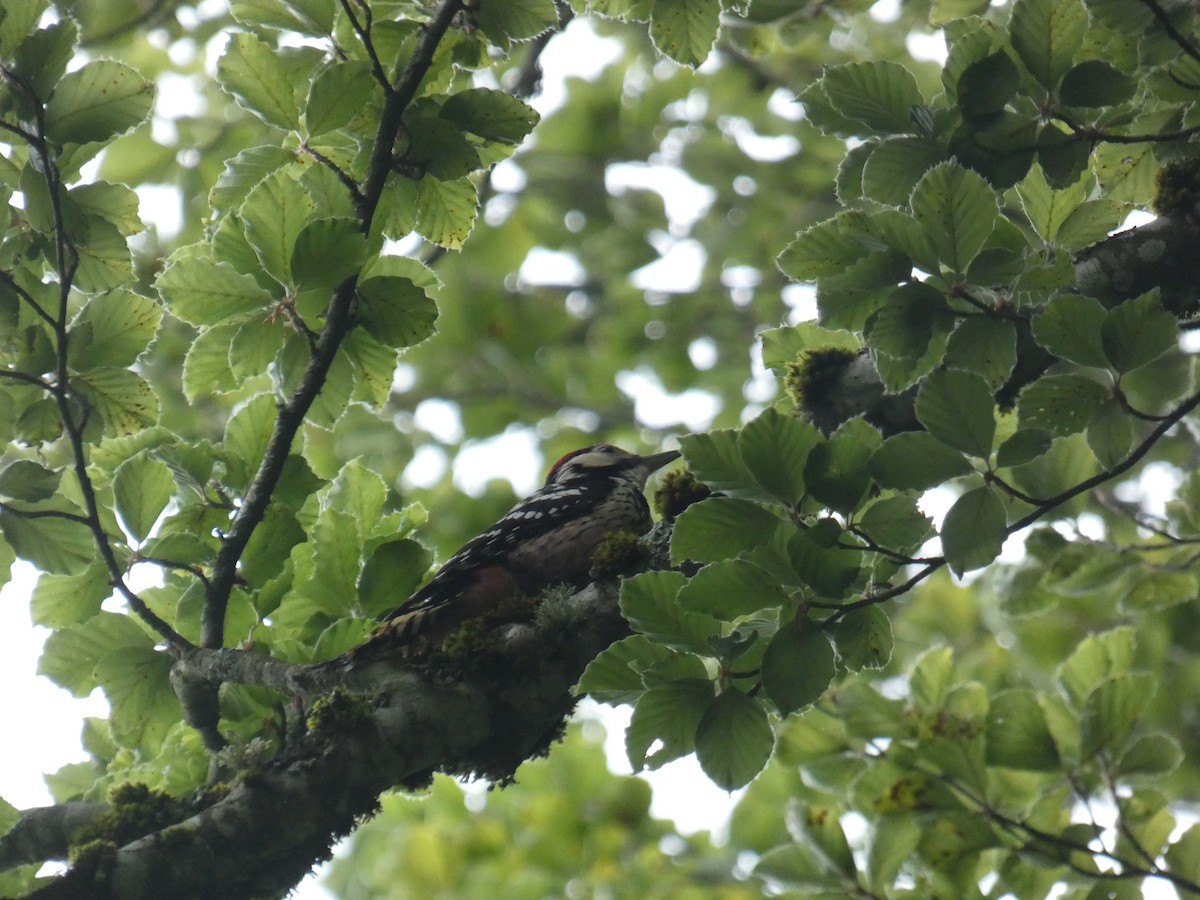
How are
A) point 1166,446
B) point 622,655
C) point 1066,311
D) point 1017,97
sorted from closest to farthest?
point 1066,311 < point 622,655 < point 1017,97 < point 1166,446

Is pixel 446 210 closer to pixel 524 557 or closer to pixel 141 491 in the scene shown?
pixel 141 491

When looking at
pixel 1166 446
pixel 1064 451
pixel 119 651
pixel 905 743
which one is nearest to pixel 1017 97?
pixel 1064 451

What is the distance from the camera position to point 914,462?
1.84 metres

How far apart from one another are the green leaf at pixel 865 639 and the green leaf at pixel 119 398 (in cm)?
159

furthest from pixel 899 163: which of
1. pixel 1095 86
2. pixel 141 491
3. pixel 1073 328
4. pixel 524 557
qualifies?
pixel 141 491

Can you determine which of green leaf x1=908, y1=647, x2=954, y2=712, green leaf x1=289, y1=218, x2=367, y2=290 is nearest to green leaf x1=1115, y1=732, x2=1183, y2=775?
green leaf x1=908, y1=647, x2=954, y2=712

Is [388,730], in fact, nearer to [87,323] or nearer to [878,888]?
[87,323]

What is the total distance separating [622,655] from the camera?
2.04 m

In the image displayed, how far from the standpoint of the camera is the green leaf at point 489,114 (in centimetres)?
228

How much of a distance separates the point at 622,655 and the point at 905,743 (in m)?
1.22

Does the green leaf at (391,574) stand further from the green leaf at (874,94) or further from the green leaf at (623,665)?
the green leaf at (874,94)

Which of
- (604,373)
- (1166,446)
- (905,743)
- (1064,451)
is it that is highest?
(604,373)

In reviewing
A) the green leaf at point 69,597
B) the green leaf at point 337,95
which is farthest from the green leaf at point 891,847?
the green leaf at point 337,95

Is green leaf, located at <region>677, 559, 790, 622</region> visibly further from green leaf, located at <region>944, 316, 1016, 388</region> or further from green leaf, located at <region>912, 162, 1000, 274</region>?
green leaf, located at <region>912, 162, 1000, 274</region>
